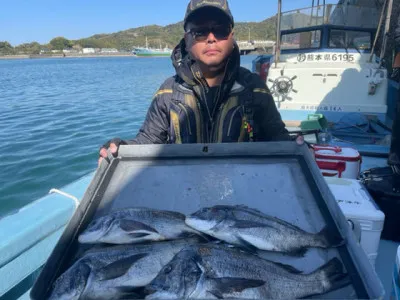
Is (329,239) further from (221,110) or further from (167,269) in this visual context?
(221,110)

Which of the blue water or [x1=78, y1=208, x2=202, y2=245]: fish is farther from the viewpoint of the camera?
the blue water

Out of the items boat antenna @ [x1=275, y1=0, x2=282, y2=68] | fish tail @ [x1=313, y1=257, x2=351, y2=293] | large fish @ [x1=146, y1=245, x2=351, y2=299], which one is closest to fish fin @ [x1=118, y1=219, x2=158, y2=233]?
large fish @ [x1=146, y1=245, x2=351, y2=299]

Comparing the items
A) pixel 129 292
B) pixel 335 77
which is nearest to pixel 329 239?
pixel 129 292

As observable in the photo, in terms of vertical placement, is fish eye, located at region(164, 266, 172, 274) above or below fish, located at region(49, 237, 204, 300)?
above

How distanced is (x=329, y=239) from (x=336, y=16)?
819 centimetres

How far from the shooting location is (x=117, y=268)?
4.72 feet

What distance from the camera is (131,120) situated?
1531cm

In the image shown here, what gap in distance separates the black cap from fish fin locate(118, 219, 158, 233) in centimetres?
185

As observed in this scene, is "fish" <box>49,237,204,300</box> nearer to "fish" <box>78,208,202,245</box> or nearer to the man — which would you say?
"fish" <box>78,208,202,245</box>

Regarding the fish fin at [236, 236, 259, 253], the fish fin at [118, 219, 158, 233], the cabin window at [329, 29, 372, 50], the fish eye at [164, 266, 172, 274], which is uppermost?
the cabin window at [329, 29, 372, 50]

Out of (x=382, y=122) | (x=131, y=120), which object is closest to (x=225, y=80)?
(x=382, y=122)

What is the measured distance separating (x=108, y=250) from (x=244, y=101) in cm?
179

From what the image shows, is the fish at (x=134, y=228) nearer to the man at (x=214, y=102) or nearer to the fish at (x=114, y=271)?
the fish at (x=114, y=271)

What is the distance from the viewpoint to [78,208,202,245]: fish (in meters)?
1.63
